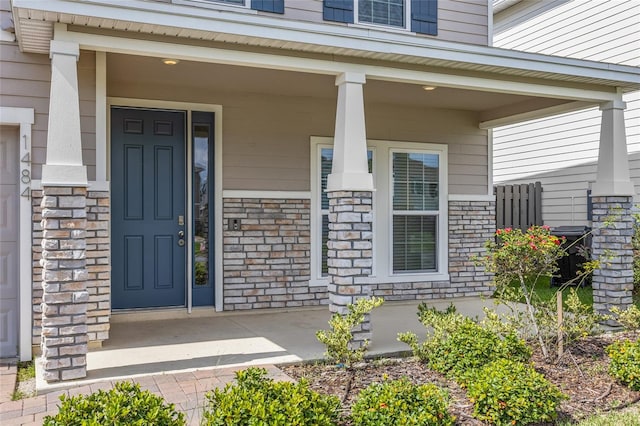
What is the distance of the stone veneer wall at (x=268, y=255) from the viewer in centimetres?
702

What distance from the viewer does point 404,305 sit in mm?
7812

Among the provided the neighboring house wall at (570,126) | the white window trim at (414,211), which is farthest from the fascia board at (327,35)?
the neighboring house wall at (570,126)

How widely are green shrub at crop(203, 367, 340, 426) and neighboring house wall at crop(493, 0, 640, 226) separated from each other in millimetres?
7862

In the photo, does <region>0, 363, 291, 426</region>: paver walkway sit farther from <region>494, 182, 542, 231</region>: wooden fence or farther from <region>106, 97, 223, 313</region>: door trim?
<region>494, 182, 542, 231</region>: wooden fence

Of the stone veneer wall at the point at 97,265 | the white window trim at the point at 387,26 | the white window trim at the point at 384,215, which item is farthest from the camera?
the white window trim at the point at 384,215

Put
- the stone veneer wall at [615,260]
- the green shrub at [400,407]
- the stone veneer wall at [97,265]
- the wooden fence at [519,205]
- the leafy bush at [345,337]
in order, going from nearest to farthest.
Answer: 1. the green shrub at [400,407]
2. the leafy bush at [345,337]
3. the stone veneer wall at [97,265]
4. the stone veneer wall at [615,260]
5. the wooden fence at [519,205]

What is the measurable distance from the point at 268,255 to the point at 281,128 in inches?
64.2

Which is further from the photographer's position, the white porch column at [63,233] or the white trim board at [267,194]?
the white trim board at [267,194]

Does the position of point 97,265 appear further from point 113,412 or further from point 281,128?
point 281,128

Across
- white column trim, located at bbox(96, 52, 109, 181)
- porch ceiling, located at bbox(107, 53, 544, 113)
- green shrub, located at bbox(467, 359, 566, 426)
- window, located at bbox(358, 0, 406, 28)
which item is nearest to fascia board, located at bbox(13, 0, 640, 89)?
porch ceiling, located at bbox(107, 53, 544, 113)

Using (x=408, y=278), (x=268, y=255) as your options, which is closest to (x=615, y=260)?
(x=408, y=278)

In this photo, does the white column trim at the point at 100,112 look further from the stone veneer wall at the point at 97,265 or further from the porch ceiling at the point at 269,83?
the stone veneer wall at the point at 97,265

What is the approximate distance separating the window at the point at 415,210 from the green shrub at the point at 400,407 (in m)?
4.56

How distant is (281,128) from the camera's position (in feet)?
24.0
